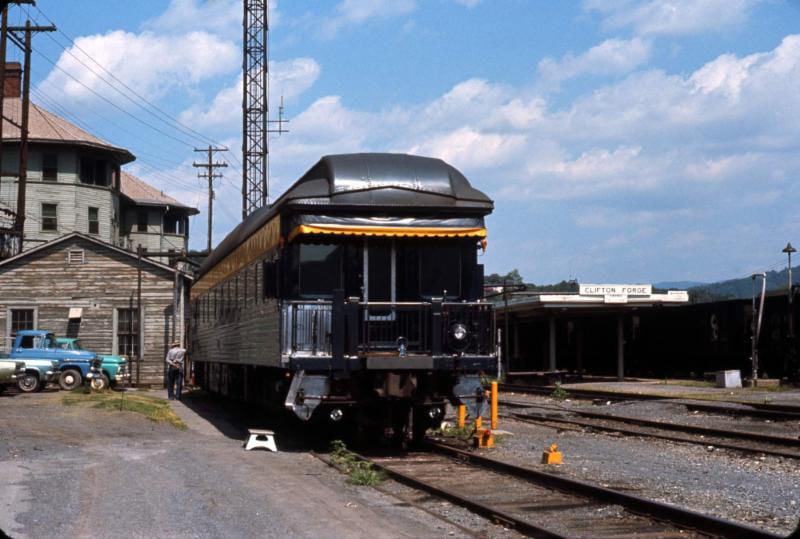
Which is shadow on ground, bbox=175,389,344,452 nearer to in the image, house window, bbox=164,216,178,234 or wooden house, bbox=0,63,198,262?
wooden house, bbox=0,63,198,262

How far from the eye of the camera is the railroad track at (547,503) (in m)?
8.36

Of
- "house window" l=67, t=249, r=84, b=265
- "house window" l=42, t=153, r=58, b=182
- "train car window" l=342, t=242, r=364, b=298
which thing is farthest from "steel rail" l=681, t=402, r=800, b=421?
"house window" l=42, t=153, r=58, b=182

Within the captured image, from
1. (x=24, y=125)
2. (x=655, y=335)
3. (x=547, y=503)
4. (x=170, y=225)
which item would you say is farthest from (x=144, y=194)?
(x=547, y=503)

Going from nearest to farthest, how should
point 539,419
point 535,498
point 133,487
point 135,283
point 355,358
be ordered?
1. point 535,498
2. point 133,487
3. point 355,358
4. point 539,419
5. point 135,283

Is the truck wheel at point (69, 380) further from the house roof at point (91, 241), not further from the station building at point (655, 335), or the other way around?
the station building at point (655, 335)

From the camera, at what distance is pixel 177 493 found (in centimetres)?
1067

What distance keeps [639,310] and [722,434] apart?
25861 millimetres

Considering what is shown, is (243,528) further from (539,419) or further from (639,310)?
(639,310)

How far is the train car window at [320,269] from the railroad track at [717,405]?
10.2 m

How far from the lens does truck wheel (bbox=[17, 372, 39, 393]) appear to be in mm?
31250

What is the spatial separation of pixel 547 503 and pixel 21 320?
31.5 metres

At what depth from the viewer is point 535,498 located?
10.4 meters

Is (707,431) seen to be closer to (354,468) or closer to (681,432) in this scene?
(681,432)

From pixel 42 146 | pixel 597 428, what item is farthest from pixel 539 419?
pixel 42 146
